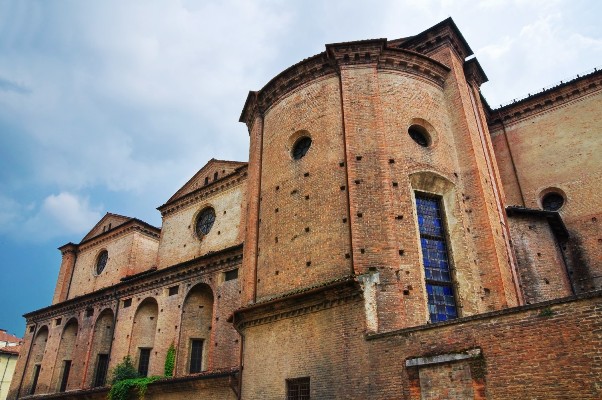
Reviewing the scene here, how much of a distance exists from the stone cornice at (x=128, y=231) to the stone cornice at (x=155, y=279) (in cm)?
427

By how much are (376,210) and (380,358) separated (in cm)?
372

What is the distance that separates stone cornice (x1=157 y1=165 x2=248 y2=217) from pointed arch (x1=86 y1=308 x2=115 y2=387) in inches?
235

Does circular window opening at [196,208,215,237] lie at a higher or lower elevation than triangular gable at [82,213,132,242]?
lower

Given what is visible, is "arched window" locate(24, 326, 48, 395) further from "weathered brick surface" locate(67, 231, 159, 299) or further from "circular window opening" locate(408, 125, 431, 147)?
"circular window opening" locate(408, 125, 431, 147)

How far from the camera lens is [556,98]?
19078 mm

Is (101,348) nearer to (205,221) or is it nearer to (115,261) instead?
(115,261)

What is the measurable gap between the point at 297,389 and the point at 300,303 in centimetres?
196

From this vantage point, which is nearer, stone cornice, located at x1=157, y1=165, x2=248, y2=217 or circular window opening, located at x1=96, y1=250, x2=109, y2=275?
stone cornice, located at x1=157, y1=165, x2=248, y2=217

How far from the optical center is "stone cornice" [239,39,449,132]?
13.7 metres

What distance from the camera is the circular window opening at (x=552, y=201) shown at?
59.0 feet

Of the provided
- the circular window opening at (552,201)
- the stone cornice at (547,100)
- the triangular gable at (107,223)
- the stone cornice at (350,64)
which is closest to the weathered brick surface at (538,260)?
the circular window opening at (552,201)

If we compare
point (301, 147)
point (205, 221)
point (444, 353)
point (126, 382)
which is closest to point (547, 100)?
point (301, 147)

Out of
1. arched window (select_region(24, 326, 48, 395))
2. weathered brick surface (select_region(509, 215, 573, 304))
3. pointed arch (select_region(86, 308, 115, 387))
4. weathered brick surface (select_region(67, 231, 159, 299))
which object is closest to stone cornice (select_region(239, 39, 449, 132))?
weathered brick surface (select_region(509, 215, 573, 304))

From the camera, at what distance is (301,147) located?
1412 centimetres
